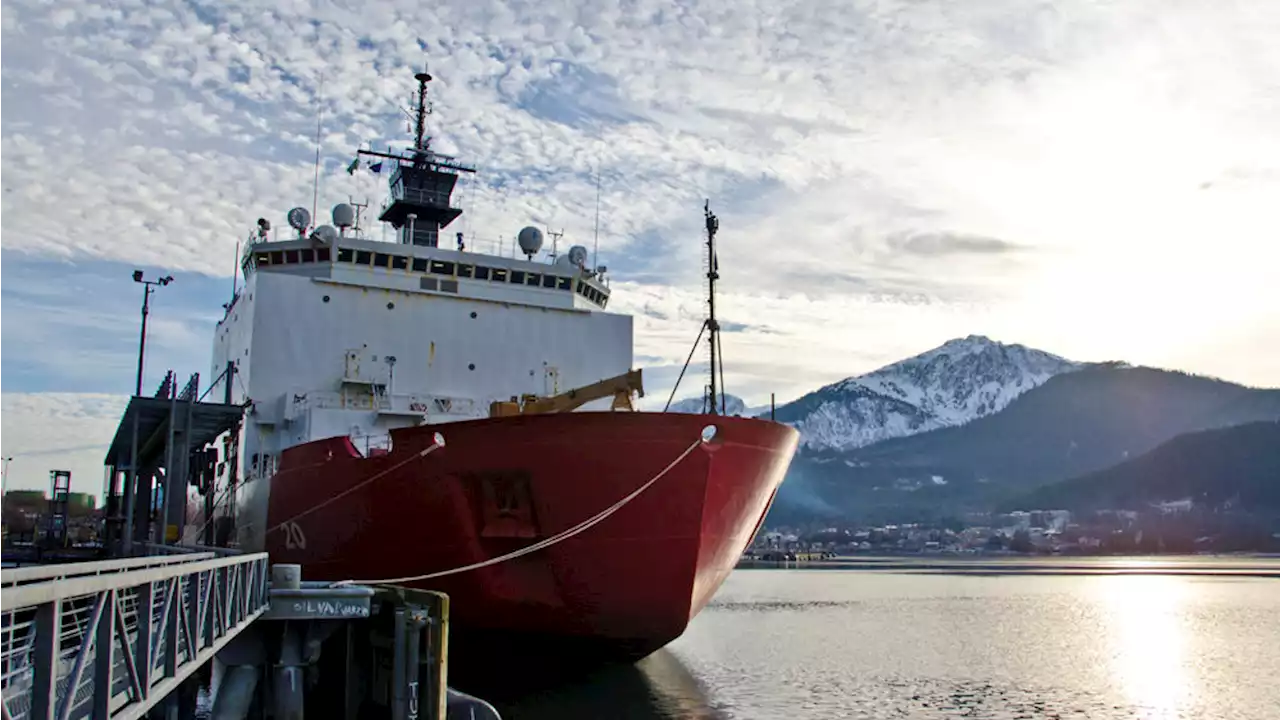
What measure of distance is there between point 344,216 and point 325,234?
925 mm

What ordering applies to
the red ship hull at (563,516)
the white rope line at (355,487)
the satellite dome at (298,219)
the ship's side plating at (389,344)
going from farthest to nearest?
the satellite dome at (298,219), the ship's side plating at (389,344), the white rope line at (355,487), the red ship hull at (563,516)

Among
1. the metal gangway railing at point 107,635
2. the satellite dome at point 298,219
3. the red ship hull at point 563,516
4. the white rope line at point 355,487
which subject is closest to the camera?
the metal gangway railing at point 107,635

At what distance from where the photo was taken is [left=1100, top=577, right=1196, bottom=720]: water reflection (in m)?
20.0

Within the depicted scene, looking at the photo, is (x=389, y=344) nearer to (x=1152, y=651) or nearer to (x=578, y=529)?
(x=578, y=529)

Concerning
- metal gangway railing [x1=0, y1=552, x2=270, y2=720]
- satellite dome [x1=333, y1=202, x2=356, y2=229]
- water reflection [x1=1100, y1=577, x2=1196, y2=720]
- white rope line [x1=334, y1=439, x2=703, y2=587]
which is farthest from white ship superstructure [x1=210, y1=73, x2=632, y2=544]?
water reflection [x1=1100, y1=577, x2=1196, y2=720]

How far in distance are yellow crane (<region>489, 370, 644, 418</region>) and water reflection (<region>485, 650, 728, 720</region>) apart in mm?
4460

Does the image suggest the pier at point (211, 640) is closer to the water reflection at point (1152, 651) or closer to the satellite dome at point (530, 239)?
the satellite dome at point (530, 239)

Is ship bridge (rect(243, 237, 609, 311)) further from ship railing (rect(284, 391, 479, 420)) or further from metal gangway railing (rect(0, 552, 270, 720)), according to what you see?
metal gangway railing (rect(0, 552, 270, 720))

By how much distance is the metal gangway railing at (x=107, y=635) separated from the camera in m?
4.87

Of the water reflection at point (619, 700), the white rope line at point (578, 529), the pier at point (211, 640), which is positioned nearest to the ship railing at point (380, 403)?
the pier at point (211, 640)

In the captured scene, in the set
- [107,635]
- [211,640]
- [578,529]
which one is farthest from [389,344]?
[107,635]

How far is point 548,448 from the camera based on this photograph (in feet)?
49.9

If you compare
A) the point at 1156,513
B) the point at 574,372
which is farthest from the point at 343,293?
the point at 1156,513

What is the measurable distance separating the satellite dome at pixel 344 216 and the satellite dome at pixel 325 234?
0.80 feet
